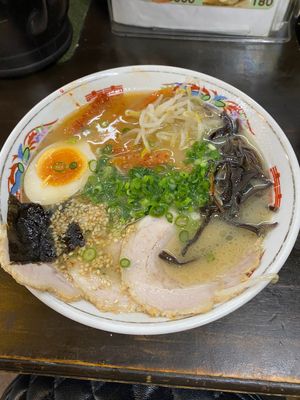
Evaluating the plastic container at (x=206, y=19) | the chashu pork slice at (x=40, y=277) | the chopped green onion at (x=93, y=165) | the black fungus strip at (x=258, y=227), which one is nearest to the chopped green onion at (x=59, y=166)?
the chopped green onion at (x=93, y=165)

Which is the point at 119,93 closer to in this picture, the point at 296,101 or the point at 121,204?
the point at 121,204

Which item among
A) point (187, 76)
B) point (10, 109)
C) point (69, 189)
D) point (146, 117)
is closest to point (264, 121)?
point (187, 76)

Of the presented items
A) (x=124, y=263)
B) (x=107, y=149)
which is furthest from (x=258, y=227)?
(x=107, y=149)

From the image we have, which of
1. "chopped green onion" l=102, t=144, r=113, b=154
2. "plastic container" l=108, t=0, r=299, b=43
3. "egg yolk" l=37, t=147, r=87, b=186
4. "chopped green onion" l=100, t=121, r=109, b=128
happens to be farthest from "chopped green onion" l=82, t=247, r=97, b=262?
"plastic container" l=108, t=0, r=299, b=43

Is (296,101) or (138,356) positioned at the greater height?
(296,101)

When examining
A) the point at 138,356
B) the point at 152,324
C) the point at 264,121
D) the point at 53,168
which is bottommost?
the point at 138,356

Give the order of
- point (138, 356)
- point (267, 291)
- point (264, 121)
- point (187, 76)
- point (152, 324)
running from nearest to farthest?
point (152, 324) → point (138, 356) → point (267, 291) → point (264, 121) → point (187, 76)

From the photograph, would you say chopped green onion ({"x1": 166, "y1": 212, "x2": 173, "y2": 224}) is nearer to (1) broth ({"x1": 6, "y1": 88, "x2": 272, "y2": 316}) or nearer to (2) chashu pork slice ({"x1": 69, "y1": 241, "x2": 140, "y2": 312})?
(1) broth ({"x1": 6, "y1": 88, "x2": 272, "y2": 316})
